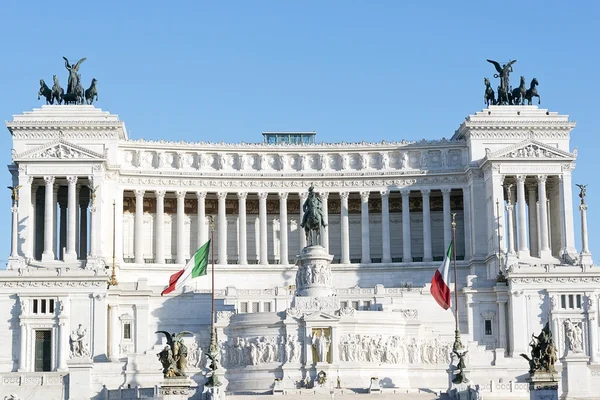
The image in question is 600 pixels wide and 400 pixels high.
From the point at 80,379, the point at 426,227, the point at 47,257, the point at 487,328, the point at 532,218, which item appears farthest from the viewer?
the point at 426,227

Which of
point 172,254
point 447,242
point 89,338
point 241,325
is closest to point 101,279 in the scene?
point 89,338

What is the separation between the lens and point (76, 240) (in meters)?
123

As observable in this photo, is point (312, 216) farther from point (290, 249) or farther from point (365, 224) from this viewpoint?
point (290, 249)

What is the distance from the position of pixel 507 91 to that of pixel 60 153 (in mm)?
42144

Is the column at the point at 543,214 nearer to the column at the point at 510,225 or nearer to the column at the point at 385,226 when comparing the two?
the column at the point at 510,225

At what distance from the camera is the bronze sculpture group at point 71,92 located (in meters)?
127

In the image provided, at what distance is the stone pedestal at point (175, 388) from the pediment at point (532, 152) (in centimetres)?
5458

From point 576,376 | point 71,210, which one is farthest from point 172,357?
point 71,210

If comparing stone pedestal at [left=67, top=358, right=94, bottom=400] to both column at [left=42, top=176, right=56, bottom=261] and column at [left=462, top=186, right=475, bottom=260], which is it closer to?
column at [left=42, top=176, right=56, bottom=261]

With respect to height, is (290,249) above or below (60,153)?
below

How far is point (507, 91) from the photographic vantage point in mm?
130625

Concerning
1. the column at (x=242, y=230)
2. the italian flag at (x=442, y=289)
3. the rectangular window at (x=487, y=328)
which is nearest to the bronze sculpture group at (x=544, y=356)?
Result: the italian flag at (x=442, y=289)

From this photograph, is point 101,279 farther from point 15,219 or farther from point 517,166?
point 517,166

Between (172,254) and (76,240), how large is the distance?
11.0m
